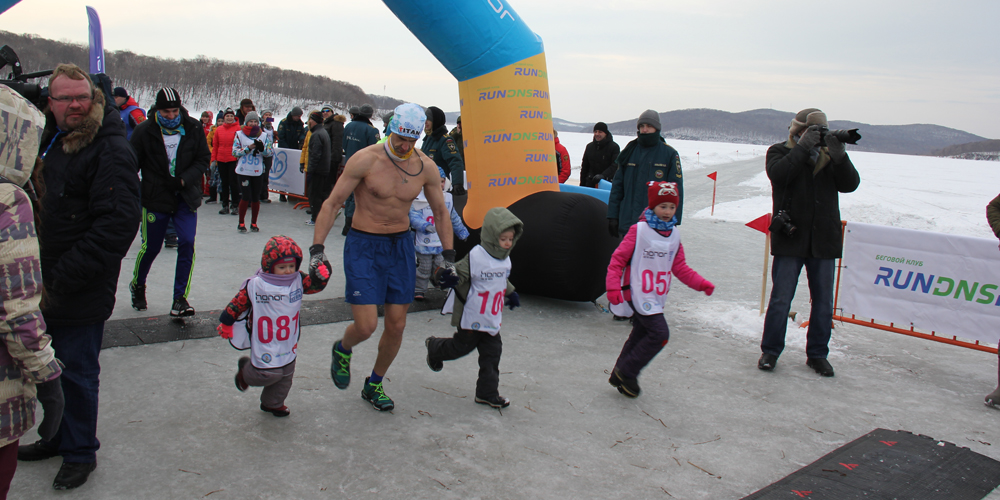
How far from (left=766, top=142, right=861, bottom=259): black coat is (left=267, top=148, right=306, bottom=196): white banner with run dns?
10593mm

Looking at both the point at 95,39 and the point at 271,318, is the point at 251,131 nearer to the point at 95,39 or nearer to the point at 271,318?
the point at 95,39

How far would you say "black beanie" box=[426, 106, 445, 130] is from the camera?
321 inches

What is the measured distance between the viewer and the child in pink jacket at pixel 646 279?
14.7 feet

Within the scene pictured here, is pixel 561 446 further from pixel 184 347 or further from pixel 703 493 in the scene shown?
pixel 184 347

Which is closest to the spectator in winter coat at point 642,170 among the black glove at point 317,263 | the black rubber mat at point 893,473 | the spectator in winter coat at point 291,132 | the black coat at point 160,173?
the black rubber mat at point 893,473

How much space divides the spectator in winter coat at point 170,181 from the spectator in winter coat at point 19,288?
3.37 meters

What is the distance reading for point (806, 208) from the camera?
5.18 meters

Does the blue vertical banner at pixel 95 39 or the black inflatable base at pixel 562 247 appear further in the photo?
the blue vertical banner at pixel 95 39

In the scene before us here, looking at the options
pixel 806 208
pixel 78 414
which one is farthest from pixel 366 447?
pixel 806 208

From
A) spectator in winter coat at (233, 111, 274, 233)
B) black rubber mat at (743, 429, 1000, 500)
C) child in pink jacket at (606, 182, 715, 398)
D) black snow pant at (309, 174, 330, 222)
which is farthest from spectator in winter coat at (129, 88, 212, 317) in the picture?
black snow pant at (309, 174, 330, 222)

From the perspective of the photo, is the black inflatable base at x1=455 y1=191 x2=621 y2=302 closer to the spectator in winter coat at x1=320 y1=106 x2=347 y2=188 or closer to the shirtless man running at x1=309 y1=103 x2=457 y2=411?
the shirtless man running at x1=309 y1=103 x2=457 y2=411

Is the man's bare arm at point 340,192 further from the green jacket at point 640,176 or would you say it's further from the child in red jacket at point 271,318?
the green jacket at point 640,176

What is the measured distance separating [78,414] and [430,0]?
4509 mm

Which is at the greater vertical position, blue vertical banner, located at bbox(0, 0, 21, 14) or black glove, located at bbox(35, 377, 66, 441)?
blue vertical banner, located at bbox(0, 0, 21, 14)
